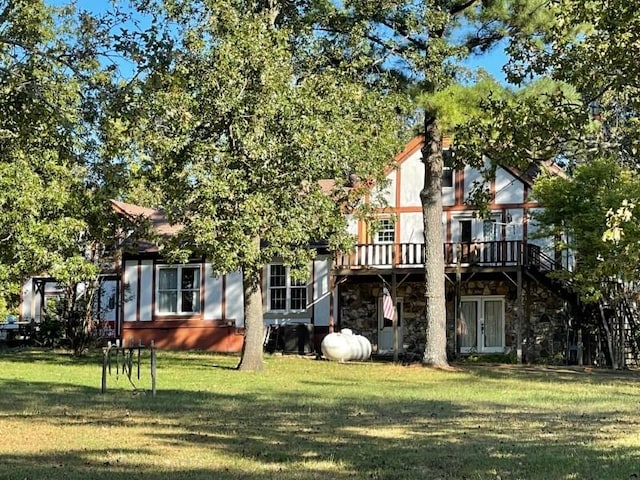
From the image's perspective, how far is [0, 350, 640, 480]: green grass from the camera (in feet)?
26.7

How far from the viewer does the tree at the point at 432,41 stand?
72.5ft

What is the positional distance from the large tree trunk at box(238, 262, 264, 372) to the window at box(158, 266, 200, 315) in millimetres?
11472

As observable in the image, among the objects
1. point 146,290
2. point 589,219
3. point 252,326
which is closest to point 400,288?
point 589,219

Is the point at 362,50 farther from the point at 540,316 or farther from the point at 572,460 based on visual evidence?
the point at 572,460

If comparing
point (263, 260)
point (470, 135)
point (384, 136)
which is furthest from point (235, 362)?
point (470, 135)

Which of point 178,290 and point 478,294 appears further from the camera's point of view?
point 178,290

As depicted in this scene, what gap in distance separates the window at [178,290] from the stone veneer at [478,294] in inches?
206

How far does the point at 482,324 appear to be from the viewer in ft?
103

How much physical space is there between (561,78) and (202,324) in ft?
80.6

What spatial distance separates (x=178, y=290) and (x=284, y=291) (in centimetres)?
385

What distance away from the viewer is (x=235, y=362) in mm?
24812

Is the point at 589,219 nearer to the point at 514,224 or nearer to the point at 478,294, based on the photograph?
Answer: the point at 514,224

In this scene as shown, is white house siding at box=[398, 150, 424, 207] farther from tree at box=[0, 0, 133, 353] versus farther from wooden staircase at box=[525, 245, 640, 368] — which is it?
tree at box=[0, 0, 133, 353]

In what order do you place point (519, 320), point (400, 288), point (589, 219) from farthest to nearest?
point (400, 288), point (519, 320), point (589, 219)
